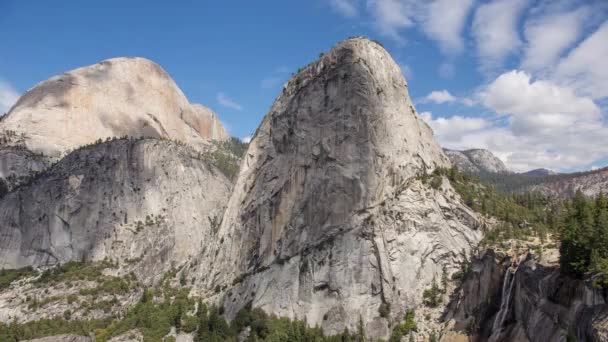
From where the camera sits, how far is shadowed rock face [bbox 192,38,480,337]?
74438mm

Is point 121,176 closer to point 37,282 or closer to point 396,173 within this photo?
point 37,282

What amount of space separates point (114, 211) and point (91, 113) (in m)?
50.1

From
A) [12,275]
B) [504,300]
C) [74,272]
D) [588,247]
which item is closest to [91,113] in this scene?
[12,275]

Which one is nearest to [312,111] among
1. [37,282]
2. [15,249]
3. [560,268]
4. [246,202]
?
[246,202]

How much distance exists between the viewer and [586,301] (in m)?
42.1

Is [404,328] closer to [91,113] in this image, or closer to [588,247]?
[588,247]

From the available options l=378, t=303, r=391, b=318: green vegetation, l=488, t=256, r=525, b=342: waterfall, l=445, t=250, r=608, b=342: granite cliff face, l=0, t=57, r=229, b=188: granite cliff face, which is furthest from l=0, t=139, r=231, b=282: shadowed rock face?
l=488, t=256, r=525, b=342: waterfall

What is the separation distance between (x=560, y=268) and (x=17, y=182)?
12948 cm

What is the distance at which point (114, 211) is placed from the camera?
12062cm

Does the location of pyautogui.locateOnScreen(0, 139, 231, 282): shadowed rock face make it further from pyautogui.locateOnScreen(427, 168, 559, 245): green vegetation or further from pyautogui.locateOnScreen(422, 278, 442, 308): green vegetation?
pyautogui.locateOnScreen(422, 278, 442, 308): green vegetation

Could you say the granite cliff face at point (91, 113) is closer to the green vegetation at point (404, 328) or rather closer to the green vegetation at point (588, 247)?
the green vegetation at point (404, 328)

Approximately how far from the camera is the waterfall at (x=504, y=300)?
5464 cm

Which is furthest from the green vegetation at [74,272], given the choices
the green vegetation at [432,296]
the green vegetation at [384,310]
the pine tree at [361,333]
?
the green vegetation at [432,296]

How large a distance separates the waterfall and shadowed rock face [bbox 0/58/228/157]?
127 m
